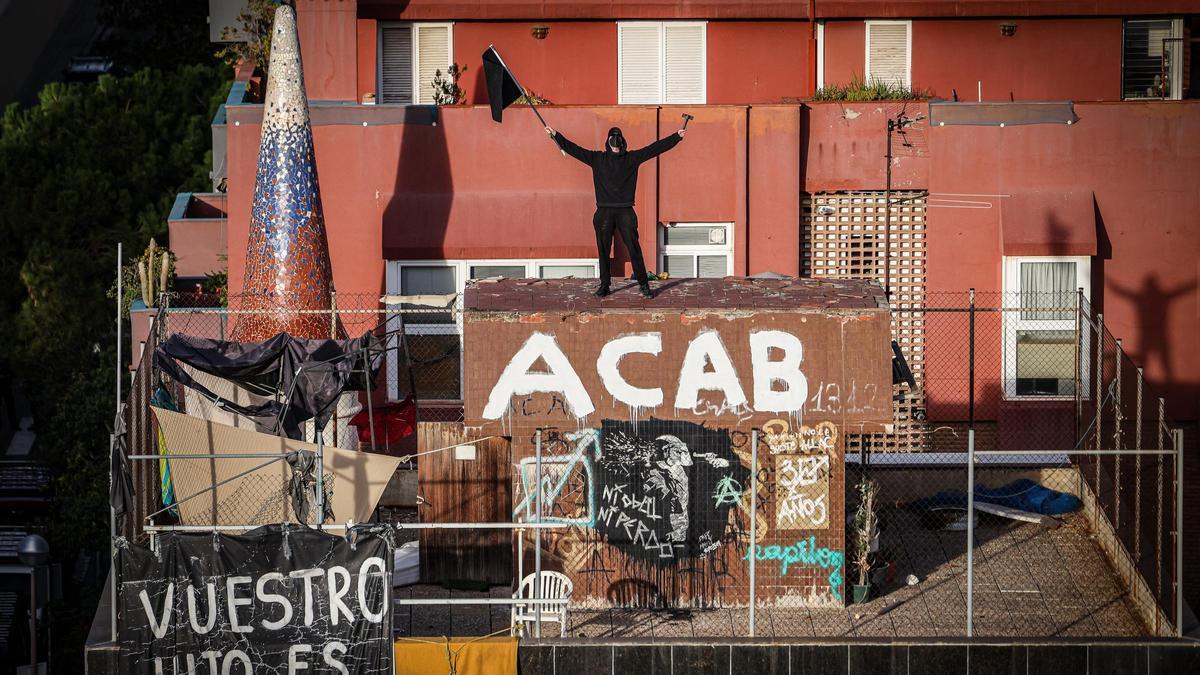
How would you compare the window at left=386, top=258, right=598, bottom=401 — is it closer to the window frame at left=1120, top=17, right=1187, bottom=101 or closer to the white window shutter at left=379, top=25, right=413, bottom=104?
the white window shutter at left=379, top=25, right=413, bottom=104

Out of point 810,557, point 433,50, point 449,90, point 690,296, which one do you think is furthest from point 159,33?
point 810,557

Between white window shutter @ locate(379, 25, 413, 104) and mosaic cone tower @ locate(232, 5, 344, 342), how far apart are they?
4.21m

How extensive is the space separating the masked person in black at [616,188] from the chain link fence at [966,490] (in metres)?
2.08

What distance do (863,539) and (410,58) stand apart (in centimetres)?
1198

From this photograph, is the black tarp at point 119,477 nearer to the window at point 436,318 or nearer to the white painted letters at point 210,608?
the white painted letters at point 210,608

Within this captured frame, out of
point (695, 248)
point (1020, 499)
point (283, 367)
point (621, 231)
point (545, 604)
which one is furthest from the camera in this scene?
point (695, 248)

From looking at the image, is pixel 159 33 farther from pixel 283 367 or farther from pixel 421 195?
pixel 283 367

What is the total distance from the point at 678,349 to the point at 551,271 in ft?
20.2

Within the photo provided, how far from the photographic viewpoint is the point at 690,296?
72.0ft

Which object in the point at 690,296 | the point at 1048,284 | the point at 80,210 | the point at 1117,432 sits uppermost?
the point at 80,210

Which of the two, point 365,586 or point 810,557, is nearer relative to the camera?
point 365,586

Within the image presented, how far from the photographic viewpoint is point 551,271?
2728cm

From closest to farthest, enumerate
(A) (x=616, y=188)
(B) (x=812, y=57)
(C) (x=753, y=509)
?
(C) (x=753, y=509), (A) (x=616, y=188), (B) (x=812, y=57)

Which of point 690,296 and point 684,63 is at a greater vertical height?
point 684,63
